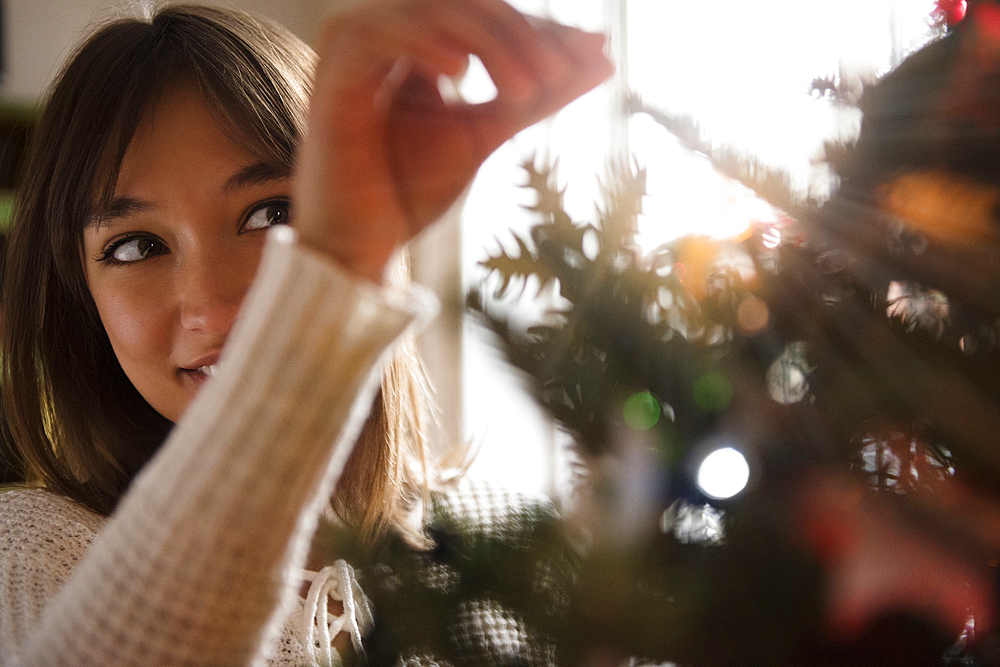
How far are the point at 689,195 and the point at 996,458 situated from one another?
0.12m

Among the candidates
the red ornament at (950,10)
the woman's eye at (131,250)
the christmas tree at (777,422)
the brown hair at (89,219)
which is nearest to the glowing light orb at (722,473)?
the christmas tree at (777,422)

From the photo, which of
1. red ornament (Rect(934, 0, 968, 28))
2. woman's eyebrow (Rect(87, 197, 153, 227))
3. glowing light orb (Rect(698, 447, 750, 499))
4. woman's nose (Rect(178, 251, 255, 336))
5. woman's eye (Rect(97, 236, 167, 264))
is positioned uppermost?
red ornament (Rect(934, 0, 968, 28))

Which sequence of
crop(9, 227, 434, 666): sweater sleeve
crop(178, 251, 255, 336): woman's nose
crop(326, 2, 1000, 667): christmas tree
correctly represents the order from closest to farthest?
crop(326, 2, 1000, 667): christmas tree, crop(9, 227, 434, 666): sweater sleeve, crop(178, 251, 255, 336): woman's nose

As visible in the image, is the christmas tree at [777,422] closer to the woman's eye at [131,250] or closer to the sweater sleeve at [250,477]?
the sweater sleeve at [250,477]

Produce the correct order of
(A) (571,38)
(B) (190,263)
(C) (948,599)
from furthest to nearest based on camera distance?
(B) (190,263), (A) (571,38), (C) (948,599)

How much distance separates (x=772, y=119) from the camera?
0.81 feet

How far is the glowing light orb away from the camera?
0.20 metres

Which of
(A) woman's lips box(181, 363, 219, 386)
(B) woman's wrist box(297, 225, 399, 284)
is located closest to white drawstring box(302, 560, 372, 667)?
(A) woman's lips box(181, 363, 219, 386)

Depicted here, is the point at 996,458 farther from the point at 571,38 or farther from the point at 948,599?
the point at 571,38

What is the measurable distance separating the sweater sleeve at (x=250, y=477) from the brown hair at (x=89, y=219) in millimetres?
442

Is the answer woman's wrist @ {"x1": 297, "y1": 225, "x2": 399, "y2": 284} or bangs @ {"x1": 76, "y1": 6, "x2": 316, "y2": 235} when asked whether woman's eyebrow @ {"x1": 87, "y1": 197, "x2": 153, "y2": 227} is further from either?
woman's wrist @ {"x1": 297, "y1": 225, "x2": 399, "y2": 284}

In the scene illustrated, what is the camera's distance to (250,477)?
0.32 metres

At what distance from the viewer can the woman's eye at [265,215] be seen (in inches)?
30.0

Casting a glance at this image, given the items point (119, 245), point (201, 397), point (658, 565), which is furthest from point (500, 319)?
point (119, 245)
